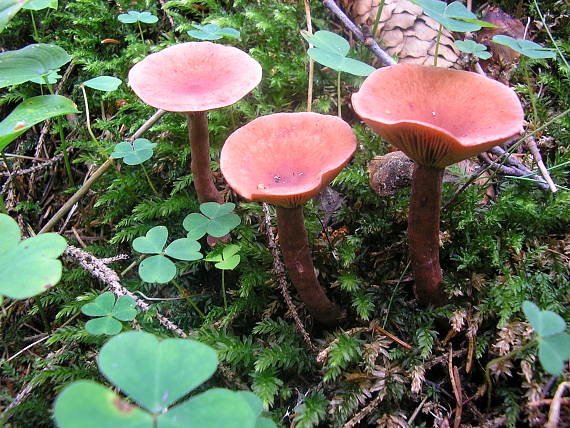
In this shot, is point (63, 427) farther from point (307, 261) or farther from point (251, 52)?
point (251, 52)

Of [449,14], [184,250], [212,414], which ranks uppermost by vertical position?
[449,14]

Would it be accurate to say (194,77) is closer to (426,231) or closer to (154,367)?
(426,231)

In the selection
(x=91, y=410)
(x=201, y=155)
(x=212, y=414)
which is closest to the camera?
(x=91, y=410)

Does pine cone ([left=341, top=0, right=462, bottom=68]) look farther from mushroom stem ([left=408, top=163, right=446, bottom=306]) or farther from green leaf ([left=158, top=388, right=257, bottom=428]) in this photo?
green leaf ([left=158, top=388, right=257, bottom=428])

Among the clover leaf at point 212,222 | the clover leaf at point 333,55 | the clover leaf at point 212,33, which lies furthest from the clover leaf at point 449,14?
the clover leaf at point 212,222

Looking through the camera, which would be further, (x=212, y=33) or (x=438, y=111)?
(x=212, y=33)

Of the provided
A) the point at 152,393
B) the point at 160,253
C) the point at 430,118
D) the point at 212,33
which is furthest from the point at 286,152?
the point at 212,33

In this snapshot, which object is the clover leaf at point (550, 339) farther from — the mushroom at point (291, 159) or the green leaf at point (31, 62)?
the green leaf at point (31, 62)
